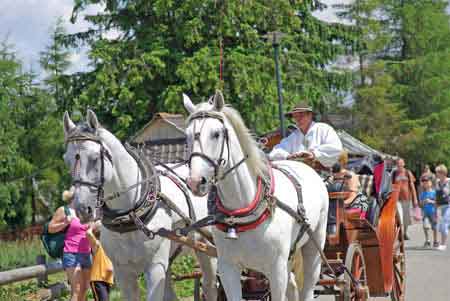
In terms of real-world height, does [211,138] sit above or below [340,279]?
above

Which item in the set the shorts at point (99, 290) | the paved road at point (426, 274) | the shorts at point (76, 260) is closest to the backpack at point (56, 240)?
the shorts at point (76, 260)

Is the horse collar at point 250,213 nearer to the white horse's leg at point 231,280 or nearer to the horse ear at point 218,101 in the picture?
the white horse's leg at point 231,280

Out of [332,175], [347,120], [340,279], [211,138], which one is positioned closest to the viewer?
[211,138]

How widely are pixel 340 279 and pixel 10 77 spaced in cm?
2393

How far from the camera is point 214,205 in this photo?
5660 millimetres

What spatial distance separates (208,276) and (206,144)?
9.30 ft

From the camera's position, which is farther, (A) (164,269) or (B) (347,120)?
(B) (347,120)

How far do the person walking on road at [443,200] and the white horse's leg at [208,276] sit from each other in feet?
30.7

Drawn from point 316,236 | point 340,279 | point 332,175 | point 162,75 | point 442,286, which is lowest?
point 442,286

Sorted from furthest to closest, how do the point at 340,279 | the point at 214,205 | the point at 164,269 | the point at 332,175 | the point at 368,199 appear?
the point at 368,199 < the point at 332,175 < the point at 340,279 < the point at 164,269 < the point at 214,205

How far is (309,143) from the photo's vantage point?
289 inches

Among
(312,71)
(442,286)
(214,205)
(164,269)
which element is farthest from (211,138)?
(312,71)

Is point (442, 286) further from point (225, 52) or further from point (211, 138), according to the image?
point (225, 52)

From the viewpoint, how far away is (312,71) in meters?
27.4
